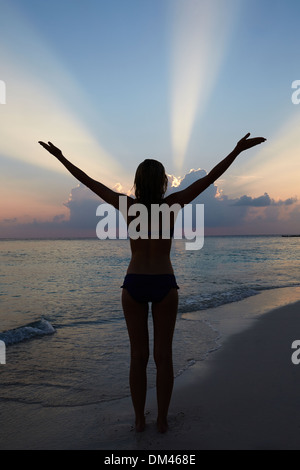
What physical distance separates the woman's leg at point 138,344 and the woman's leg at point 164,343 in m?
0.10

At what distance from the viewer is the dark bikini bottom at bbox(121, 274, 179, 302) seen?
116 inches

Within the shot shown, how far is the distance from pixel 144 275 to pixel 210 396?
1.98 meters

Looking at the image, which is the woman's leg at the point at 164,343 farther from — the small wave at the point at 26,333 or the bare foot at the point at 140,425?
the small wave at the point at 26,333

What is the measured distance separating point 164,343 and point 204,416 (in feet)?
3.39

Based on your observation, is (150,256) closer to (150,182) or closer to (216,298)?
(150,182)

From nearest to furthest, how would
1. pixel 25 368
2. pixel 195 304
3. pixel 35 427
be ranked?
pixel 35 427
pixel 25 368
pixel 195 304

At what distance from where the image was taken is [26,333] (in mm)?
7094

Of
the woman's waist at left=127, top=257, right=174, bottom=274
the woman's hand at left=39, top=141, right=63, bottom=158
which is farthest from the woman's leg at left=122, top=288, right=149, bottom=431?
the woman's hand at left=39, top=141, right=63, bottom=158

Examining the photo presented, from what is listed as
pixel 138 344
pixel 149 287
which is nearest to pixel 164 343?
pixel 138 344

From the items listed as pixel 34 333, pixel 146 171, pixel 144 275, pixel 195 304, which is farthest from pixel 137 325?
pixel 195 304

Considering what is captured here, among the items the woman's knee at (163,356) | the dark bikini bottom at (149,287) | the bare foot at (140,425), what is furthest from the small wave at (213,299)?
the dark bikini bottom at (149,287)

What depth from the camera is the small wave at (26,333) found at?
677 centimetres

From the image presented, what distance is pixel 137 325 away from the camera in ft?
9.87
